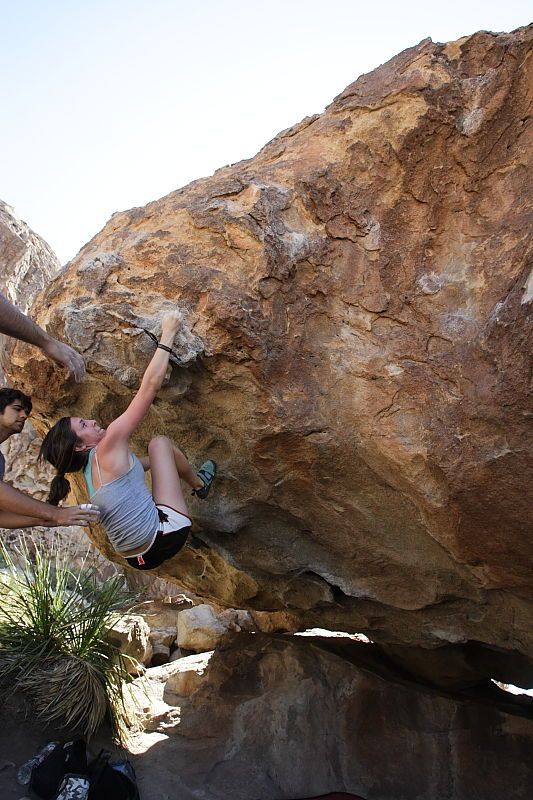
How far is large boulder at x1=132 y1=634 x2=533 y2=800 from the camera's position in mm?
4242

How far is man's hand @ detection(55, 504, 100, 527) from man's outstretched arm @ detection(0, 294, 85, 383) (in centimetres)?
65

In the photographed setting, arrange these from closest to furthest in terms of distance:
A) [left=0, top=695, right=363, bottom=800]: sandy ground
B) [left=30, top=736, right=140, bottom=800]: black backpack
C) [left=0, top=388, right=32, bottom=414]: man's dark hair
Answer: [left=0, top=388, right=32, bottom=414]: man's dark hair
[left=30, top=736, right=140, bottom=800]: black backpack
[left=0, top=695, right=363, bottom=800]: sandy ground

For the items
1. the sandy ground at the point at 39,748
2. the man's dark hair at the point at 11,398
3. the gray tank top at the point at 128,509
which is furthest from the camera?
the sandy ground at the point at 39,748

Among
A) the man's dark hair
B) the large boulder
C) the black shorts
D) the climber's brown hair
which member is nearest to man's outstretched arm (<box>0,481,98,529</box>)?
the climber's brown hair

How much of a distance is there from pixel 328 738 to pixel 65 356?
2989mm

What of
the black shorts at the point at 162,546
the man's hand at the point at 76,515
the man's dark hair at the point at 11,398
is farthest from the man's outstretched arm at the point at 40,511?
the man's dark hair at the point at 11,398

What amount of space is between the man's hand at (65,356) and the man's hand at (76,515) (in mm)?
661

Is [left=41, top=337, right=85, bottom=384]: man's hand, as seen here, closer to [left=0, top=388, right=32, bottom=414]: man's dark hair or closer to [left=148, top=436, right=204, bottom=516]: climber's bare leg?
[left=0, top=388, right=32, bottom=414]: man's dark hair

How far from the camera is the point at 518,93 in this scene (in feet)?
10.8

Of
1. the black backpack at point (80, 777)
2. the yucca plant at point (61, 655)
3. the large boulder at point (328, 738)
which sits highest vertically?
the yucca plant at point (61, 655)

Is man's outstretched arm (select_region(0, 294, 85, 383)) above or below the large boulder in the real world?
above

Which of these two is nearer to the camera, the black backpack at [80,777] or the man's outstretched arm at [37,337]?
the man's outstretched arm at [37,337]

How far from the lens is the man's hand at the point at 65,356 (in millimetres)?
3321

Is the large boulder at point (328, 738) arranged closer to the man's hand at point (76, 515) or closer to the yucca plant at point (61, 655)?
the yucca plant at point (61, 655)
